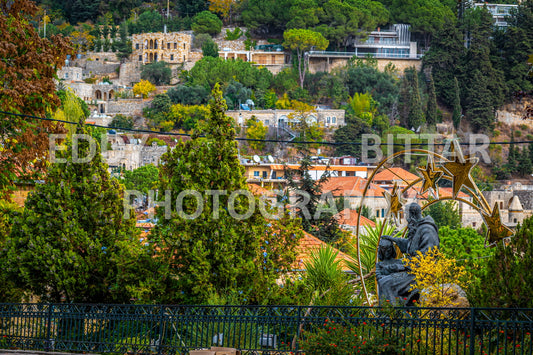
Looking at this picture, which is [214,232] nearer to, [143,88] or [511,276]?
[511,276]

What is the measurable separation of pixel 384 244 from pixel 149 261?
10.6 ft

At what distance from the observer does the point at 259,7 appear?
8825 cm

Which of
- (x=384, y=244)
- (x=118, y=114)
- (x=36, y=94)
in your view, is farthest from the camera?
(x=118, y=114)

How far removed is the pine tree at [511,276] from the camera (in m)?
8.67

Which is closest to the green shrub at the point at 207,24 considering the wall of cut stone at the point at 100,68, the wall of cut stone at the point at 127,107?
the wall of cut stone at the point at 100,68

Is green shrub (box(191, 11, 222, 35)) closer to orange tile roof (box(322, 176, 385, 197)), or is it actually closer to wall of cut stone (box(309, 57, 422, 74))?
wall of cut stone (box(309, 57, 422, 74))

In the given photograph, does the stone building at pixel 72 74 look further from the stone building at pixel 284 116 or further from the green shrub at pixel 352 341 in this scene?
the green shrub at pixel 352 341

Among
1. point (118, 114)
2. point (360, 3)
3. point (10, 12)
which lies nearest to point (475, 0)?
point (360, 3)

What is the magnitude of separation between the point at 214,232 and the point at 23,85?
3.50m

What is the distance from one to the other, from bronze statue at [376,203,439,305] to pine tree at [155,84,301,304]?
1.86 m

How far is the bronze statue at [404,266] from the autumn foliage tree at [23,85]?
5.37m

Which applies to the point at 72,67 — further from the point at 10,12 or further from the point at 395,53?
the point at 10,12

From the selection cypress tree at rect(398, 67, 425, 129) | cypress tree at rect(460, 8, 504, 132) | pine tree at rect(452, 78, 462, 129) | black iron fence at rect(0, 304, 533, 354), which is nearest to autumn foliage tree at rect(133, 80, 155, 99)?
cypress tree at rect(398, 67, 425, 129)

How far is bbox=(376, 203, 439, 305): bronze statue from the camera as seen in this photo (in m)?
10.8
